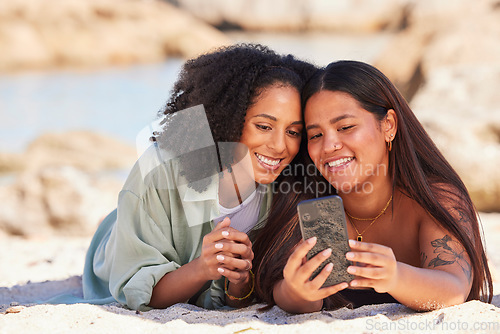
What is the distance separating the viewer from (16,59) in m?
23.7

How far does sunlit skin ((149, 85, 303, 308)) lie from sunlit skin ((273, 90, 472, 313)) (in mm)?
123

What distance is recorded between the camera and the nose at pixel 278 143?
3.17m

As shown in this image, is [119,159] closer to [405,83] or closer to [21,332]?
[405,83]

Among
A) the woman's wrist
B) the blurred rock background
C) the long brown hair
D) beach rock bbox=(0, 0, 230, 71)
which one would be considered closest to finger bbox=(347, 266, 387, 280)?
the long brown hair

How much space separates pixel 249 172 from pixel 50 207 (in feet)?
11.6

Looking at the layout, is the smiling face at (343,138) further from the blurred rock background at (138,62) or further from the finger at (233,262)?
the blurred rock background at (138,62)

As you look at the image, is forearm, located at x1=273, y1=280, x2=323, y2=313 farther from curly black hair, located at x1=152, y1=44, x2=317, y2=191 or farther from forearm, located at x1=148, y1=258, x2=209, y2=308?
curly black hair, located at x1=152, y1=44, x2=317, y2=191

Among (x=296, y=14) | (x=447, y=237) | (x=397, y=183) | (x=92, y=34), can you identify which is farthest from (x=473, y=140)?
(x=296, y=14)

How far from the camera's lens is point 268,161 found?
3271 mm

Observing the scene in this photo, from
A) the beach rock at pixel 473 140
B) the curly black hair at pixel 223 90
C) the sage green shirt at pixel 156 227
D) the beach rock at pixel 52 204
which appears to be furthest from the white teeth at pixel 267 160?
the beach rock at pixel 473 140

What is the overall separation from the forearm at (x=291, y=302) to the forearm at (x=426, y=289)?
0.41 m

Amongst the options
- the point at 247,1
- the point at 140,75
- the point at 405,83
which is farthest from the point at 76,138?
the point at 247,1

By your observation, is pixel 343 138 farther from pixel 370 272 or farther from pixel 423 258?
pixel 370 272

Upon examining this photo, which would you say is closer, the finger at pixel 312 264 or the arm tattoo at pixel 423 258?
the finger at pixel 312 264
